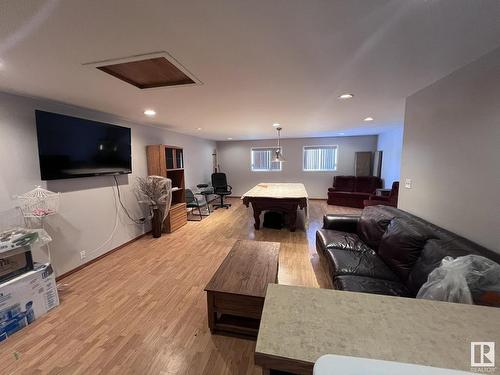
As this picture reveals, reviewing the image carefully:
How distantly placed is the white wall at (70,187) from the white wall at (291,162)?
12.7ft

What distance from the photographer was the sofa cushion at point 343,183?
21.7ft

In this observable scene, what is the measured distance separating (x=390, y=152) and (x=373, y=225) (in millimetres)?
4131

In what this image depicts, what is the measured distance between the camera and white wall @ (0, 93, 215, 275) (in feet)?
7.16

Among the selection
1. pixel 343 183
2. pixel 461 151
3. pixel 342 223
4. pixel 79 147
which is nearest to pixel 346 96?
pixel 461 151

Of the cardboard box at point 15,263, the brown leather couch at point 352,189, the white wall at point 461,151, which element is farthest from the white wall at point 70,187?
the brown leather couch at point 352,189

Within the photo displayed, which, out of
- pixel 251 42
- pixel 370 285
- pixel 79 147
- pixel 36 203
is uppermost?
pixel 251 42

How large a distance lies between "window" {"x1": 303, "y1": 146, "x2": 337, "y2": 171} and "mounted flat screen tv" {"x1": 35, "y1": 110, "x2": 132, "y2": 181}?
224 inches

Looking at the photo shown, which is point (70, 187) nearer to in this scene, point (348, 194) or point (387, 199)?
point (387, 199)

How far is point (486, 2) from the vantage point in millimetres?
1024

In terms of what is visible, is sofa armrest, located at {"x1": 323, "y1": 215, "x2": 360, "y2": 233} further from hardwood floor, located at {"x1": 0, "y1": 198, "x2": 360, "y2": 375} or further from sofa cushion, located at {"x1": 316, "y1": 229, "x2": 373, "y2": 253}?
hardwood floor, located at {"x1": 0, "y1": 198, "x2": 360, "y2": 375}

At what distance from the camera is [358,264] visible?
6.78 ft

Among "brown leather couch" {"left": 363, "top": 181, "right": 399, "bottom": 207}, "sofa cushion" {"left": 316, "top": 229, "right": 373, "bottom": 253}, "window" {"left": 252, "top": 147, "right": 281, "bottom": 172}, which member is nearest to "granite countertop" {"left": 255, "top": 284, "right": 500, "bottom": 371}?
"sofa cushion" {"left": 316, "top": 229, "right": 373, "bottom": 253}

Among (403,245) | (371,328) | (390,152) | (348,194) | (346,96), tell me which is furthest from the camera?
(348,194)

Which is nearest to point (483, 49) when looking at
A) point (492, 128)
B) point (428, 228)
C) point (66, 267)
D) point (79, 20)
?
point (492, 128)
